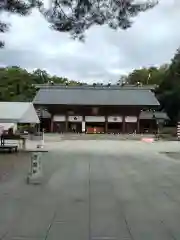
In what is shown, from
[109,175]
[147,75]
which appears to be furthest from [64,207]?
[147,75]

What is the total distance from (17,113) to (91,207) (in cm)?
2186

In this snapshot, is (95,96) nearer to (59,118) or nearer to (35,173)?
(59,118)

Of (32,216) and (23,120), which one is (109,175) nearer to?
(32,216)

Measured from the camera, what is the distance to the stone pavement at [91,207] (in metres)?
7.06

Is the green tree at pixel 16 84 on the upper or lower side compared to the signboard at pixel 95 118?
upper

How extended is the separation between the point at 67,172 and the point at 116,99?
6264cm

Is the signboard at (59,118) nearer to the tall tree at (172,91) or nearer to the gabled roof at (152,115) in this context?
the gabled roof at (152,115)

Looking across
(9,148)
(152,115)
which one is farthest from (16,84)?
(9,148)

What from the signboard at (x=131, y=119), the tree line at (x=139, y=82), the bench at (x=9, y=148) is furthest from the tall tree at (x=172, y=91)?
the bench at (x=9, y=148)

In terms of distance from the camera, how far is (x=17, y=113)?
30.7 meters

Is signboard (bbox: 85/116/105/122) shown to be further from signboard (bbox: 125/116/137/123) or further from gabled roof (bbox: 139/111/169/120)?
gabled roof (bbox: 139/111/169/120)

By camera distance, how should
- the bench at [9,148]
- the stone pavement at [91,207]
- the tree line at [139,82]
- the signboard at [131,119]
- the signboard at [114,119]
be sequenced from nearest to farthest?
the stone pavement at [91,207]
the bench at [9,148]
the signboard at [114,119]
the signboard at [131,119]
the tree line at [139,82]

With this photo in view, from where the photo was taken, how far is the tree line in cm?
8288

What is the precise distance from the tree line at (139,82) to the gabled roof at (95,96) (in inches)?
188
